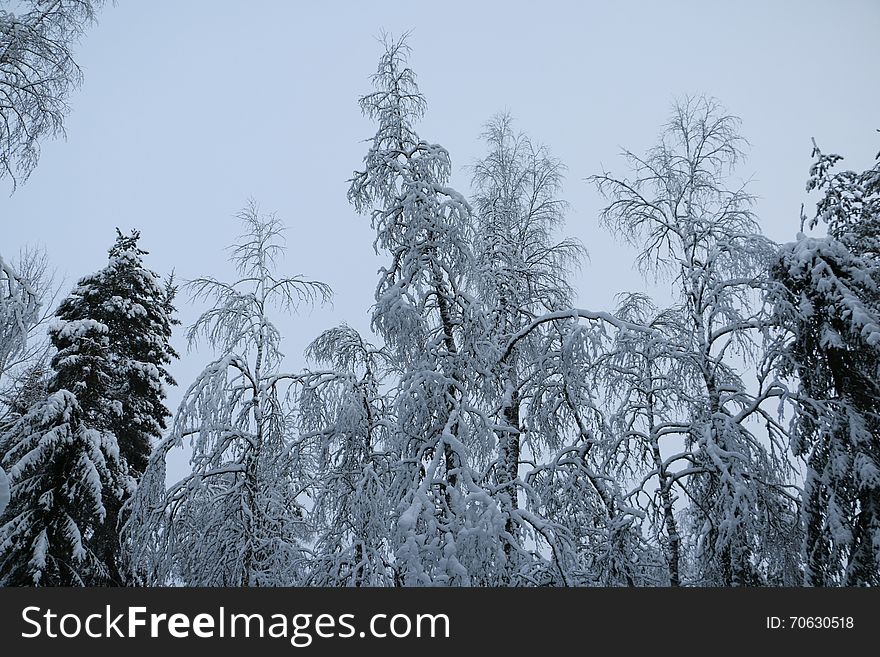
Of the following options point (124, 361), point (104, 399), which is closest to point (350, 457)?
point (104, 399)

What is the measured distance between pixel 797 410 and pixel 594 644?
9.52 ft

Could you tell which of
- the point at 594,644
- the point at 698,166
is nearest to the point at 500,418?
the point at 594,644

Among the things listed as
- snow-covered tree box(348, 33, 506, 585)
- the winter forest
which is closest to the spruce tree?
the winter forest

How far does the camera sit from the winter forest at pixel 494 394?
5.34m

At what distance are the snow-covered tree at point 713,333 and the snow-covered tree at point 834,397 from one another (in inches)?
12.0

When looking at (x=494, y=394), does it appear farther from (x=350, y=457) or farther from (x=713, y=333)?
(x=713, y=333)

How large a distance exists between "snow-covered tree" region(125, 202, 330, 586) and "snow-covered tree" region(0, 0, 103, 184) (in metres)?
2.57

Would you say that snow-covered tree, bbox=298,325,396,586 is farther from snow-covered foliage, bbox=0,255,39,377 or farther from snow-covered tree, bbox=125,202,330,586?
snow-covered foliage, bbox=0,255,39,377

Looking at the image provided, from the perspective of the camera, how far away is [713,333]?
23.3 feet

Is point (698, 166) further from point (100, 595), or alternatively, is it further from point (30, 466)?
point (30, 466)

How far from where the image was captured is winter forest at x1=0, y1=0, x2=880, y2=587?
17.5ft

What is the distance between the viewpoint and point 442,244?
19.3 feet

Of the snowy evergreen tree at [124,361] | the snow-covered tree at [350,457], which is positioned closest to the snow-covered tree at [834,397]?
the snow-covered tree at [350,457]

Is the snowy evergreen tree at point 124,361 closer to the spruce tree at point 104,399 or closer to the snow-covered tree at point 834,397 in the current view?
the spruce tree at point 104,399
